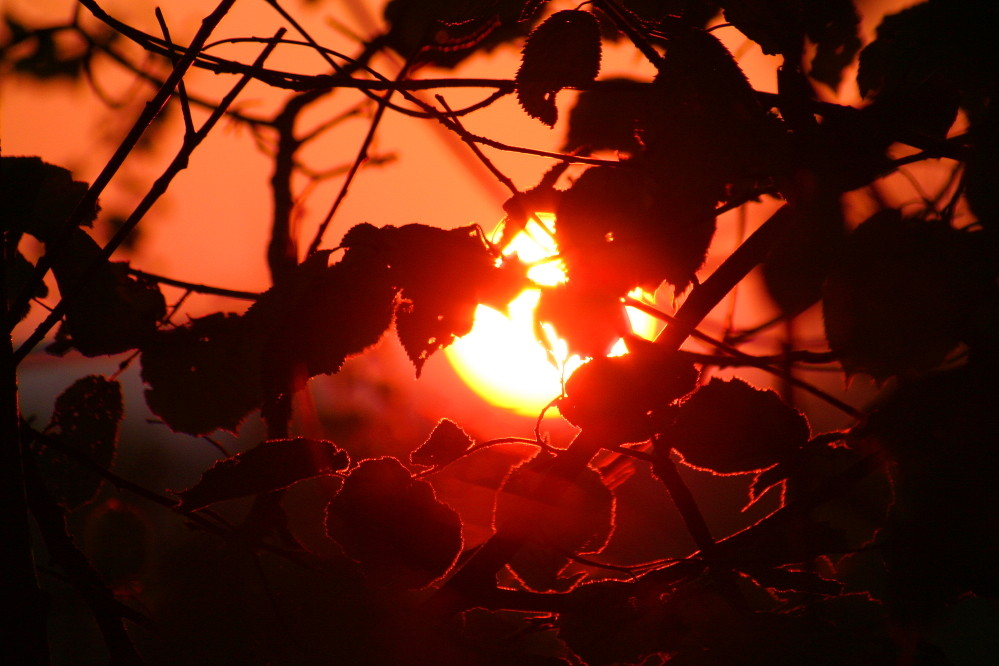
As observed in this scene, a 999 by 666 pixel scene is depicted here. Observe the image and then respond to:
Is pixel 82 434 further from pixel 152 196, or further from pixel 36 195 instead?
pixel 152 196

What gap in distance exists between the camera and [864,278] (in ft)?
2.03

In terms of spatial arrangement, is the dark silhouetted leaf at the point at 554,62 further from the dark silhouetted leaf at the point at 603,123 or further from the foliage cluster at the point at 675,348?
the dark silhouetted leaf at the point at 603,123

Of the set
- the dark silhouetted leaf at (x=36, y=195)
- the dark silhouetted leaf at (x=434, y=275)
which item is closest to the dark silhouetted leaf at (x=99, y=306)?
the dark silhouetted leaf at (x=36, y=195)

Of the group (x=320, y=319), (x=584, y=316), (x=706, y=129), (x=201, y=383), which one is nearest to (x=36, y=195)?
(x=201, y=383)

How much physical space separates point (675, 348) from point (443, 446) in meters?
0.33

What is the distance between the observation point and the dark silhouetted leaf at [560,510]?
81 cm

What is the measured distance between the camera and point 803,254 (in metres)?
0.73

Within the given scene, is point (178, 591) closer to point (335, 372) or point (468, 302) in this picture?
point (335, 372)

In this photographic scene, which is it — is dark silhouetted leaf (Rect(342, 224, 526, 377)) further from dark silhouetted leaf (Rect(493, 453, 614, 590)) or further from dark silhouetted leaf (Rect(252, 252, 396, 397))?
dark silhouetted leaf (Rect(493, 453, 614, 590))

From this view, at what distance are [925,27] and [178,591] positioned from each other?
1.12m

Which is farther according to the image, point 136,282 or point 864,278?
point 136,282

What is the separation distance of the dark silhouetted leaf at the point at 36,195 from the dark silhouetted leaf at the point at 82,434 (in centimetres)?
29

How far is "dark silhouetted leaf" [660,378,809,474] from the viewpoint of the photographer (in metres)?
0.78

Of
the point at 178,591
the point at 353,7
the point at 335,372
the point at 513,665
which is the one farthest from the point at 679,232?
the point at 353,7
